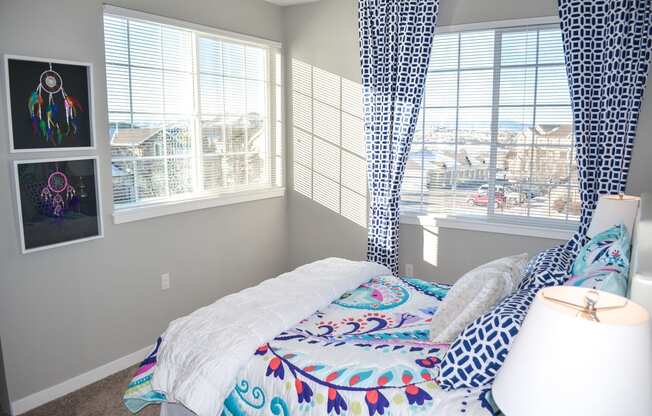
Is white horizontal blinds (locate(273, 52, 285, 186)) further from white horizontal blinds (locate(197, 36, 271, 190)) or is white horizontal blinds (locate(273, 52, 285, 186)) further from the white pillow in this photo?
the white pillow

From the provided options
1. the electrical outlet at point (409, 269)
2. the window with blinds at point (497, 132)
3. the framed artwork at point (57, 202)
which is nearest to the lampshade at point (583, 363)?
the framed artwork at point (57, 202)

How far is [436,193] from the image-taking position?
4.27m

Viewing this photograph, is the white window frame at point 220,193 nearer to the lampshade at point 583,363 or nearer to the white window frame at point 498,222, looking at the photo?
the white window frame at point 498,222

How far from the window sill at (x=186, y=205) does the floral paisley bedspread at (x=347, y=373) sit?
→ 1240 millimetres

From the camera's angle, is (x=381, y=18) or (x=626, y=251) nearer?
(x=626, y=251)

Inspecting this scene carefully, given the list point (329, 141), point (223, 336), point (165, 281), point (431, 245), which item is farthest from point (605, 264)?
point (329, 141)

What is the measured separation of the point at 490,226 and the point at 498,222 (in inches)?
3.2

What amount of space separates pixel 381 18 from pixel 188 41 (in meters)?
1.46

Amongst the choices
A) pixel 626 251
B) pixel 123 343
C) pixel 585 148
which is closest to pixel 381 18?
pixel 585 148

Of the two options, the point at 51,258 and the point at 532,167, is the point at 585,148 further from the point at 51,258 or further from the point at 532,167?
the point at 51,258

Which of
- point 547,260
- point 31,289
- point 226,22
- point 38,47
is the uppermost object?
point 226,22

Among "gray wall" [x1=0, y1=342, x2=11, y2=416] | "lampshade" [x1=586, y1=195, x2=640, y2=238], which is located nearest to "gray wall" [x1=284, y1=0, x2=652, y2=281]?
"lampshade" [x1=586, y1=195, x2=640, y2=238]

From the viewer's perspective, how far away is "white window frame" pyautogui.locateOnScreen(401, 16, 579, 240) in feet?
12.2

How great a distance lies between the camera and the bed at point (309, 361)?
1901 millimetres
